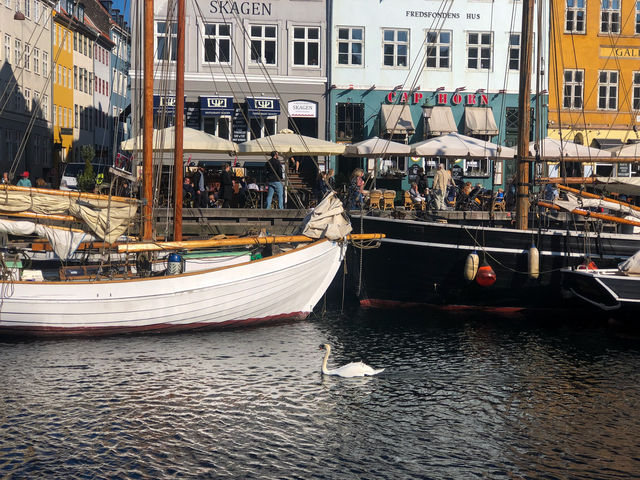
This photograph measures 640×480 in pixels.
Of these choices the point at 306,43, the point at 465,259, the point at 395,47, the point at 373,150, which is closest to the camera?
the point at 465,259

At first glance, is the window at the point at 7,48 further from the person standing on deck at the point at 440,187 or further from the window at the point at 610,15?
the person standing on deck at the point at 440,187

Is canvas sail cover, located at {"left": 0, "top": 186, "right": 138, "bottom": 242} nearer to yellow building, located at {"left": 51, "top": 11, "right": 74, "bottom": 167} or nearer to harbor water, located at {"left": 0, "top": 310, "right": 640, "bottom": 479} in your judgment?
harbor water, located at {"left": 0, "top": 310, "right": 640, "bottom": 479}

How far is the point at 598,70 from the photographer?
1780 inches

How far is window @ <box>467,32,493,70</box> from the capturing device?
43.7m

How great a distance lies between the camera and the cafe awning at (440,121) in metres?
42.0

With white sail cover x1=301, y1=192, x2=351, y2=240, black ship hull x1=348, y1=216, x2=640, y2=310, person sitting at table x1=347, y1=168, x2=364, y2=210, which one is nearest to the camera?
white sail cover x1=301, y1=192, x2=351, y2=240

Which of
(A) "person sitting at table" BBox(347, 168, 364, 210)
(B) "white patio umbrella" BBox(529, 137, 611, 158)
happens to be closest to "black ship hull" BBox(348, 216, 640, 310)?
(A) "person sitting at table" BBox(347, 168, 364, 210)

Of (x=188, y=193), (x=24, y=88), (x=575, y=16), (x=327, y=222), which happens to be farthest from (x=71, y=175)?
(x=575, y=16)

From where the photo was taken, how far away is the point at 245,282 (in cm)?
2033

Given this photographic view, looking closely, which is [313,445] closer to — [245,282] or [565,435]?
[565,435]

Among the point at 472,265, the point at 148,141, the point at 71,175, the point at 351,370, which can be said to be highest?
the point at 148,141

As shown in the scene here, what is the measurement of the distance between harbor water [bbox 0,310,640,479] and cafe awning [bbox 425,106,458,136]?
21776 millimetres

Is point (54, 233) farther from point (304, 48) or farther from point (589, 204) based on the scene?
point (304, 48)

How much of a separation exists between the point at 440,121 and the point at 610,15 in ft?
34.5
